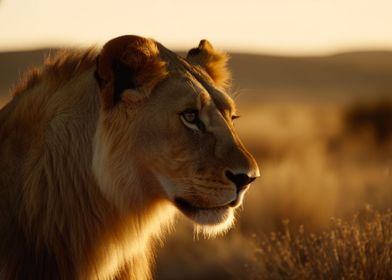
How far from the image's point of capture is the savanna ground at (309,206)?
6309 mm

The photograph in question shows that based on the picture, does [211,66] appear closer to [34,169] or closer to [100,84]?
[100,84]

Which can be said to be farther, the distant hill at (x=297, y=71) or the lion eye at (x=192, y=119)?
the distant hill at (x=297, y=71)

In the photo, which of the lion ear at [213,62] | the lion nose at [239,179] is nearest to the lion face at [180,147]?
the lion nose at [239,179]

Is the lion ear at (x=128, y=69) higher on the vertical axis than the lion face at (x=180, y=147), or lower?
higher

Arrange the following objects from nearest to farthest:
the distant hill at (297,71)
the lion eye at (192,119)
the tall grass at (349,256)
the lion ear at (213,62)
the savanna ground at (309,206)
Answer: the lion eye at (192,119)
the lion ear at (213,62)
the tall grass at (349,256)
the savanna ground at (309,206)
the distant hill at (297,71)

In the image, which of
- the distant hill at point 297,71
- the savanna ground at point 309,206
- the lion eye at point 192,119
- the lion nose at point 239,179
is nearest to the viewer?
the lion nose at point 239,179

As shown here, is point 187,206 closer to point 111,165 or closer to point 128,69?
point 111,165

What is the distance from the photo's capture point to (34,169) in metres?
4.51

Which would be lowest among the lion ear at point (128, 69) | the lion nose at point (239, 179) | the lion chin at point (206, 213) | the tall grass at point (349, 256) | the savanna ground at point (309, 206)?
the savanna ground at point (309, 206)

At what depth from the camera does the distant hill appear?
67.6m

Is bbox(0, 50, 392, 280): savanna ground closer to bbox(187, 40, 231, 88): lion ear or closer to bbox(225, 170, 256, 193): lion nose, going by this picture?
bbox(187, 40, 231, 88): lion ear

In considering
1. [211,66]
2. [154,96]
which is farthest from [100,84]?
[211,66]

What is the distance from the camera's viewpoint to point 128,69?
177 inches

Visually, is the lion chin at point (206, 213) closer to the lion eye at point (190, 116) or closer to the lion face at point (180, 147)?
the lion face at point (180, 147)
